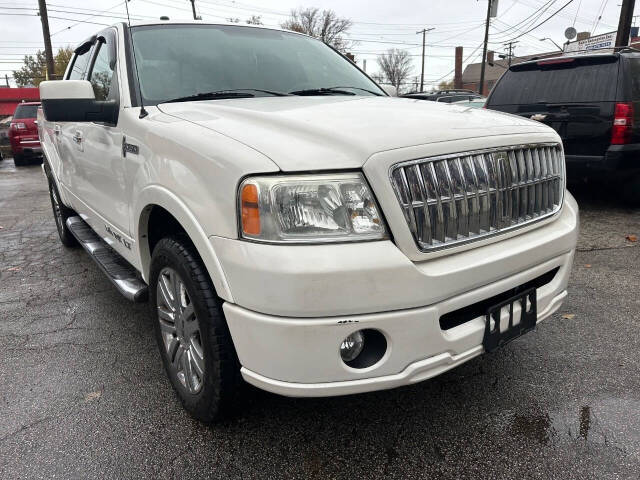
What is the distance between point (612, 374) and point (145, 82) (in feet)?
9.61

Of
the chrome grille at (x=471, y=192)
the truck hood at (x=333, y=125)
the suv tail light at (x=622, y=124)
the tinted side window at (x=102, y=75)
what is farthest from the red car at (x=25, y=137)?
the chrome grille at (x=471, y=192)

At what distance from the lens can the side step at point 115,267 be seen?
2.67 meters

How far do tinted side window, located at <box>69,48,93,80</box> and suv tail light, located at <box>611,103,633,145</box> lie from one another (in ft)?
17.2

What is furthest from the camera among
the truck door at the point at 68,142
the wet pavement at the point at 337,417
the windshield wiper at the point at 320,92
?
the truck door at the point at 68,142

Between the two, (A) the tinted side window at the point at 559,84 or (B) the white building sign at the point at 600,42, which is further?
(B) the white building sign at the point at 600,42

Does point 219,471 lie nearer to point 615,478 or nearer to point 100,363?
point 100,363

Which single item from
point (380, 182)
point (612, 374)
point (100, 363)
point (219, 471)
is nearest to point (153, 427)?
point (219, 471)

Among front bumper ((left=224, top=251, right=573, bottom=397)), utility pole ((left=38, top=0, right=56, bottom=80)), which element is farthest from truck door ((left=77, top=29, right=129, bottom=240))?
utility pole ((left=38, top=0, right=56, bottom=80))

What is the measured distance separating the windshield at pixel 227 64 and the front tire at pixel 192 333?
0.99m

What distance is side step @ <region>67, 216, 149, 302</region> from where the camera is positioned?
2.67 m

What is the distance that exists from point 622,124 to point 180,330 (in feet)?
17.4

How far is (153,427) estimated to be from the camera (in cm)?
226

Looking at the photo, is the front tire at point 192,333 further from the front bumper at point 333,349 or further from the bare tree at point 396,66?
the bare tree at point 396,66

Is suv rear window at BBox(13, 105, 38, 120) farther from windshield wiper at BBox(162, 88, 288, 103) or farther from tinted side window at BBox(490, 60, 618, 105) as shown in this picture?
windshield wiper at BBox(162, 88, 288, 103)
